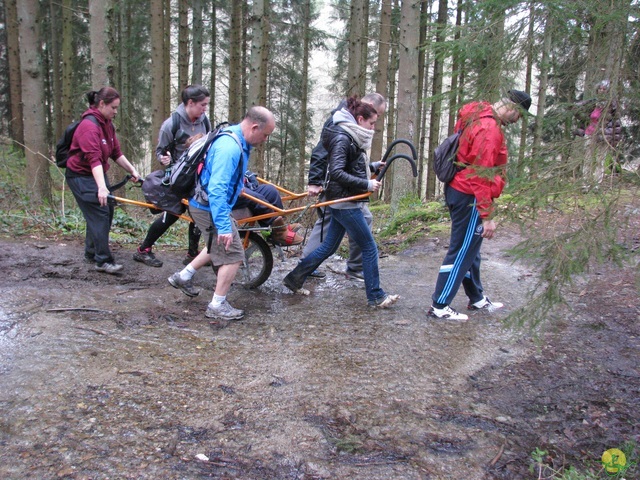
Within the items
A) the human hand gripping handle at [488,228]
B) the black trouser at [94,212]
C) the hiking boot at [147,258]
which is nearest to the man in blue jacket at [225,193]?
the black trouser at [94,212]

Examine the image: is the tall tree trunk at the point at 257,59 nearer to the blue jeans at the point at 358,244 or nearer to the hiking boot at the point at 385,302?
the blue jeans at the point at 358,244

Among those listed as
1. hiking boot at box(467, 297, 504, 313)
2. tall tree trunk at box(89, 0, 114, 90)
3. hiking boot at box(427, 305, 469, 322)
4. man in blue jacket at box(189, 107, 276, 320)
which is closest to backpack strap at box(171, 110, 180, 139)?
man in blue jacket at box(189, 107, 276, 320)

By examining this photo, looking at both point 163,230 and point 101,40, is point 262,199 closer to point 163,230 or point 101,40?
point 163,230

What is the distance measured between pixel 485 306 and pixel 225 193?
300 cm

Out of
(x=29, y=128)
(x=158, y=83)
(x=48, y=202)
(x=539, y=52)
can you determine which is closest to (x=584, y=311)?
(x=539, y=52)

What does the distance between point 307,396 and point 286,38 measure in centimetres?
2211

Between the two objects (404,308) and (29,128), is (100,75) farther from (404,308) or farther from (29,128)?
(404,308)

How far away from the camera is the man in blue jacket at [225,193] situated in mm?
4164

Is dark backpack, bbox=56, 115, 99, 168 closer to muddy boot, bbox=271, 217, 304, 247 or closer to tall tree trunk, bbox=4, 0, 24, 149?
muddy boot, bbox=271, 217, 304, 247

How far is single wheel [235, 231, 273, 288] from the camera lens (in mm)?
5504

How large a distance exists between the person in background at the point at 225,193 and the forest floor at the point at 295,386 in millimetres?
468

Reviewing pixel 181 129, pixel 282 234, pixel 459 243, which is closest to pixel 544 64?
pixel 459 243

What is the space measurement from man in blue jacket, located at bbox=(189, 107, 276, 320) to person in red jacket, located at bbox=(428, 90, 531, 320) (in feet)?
5.66

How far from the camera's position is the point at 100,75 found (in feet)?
26.6
